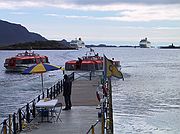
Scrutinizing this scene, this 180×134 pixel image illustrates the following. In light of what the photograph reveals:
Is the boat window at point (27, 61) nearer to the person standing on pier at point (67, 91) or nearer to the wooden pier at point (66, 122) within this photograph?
the wooden pier at point (66, 122)

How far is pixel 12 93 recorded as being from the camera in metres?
45.6

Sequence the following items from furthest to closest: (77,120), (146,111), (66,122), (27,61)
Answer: (27,61), (146,111), (77,120), (66,122)

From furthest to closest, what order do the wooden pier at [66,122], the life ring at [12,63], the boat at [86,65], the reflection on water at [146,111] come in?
the life ring at [12,63] < the boat at [86,65] < the reflection on water at [146,111] < the wooden pier at [66,122]

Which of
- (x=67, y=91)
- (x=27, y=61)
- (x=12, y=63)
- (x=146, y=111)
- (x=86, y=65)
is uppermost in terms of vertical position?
(x=67, y=91)

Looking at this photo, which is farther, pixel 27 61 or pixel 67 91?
pixel 27 61

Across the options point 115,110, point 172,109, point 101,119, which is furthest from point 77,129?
point 172,109

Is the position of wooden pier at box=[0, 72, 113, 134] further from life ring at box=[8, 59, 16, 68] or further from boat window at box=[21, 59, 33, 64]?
life ring at box=[8, 59, 16, 68]

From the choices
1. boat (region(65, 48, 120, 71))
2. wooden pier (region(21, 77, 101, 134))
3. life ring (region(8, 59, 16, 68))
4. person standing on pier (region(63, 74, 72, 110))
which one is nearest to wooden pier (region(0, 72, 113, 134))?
wooden pier (region(21, 77, 101, 134))

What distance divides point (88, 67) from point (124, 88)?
61.3ft

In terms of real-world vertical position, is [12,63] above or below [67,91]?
below

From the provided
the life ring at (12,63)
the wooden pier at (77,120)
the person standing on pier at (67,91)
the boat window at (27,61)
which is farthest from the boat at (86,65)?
the person standing on pier at (67,91)

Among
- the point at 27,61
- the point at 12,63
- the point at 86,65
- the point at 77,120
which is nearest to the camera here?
the point at 77,120

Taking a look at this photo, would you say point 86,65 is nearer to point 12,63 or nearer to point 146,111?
point 12,63

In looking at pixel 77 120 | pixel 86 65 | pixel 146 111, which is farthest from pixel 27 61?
pixel 77 120
